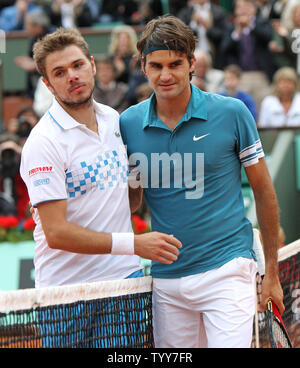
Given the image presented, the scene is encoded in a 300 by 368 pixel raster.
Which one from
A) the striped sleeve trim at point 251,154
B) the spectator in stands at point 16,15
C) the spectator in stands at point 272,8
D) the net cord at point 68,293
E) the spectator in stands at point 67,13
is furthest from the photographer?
the spectator in stands at point 16,15

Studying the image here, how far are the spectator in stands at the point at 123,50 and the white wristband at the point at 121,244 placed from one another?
7.04 metres

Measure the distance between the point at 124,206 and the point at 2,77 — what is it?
8743 millimetres

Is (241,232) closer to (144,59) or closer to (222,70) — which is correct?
(144,59)

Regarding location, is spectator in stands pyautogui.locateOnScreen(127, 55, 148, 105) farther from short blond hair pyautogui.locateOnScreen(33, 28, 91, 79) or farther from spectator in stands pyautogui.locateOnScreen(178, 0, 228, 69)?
short blond hair pyautogui.locateOnScreen(33, 28, 91, 79)

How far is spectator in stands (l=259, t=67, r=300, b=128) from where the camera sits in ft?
27.6

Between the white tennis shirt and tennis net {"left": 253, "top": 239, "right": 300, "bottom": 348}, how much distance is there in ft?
2.67

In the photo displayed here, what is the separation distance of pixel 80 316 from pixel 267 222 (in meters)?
1.07

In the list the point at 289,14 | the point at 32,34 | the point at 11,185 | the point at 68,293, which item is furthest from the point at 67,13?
the point at 68,293

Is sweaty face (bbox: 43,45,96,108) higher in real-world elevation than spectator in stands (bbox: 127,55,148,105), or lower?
lower

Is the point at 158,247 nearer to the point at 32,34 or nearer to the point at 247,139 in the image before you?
the point at 247,139

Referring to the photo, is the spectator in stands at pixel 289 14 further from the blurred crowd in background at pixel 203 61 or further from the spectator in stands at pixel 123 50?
the spectator in stands at pixel 123 50

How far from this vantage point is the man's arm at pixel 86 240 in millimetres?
3145

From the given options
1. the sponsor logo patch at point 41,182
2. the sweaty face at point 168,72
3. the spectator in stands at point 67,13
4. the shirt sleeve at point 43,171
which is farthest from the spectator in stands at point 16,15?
the sponsor logo patch at point 41,182

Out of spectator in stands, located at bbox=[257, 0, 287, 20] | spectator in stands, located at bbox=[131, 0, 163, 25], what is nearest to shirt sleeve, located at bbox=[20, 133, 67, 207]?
spectator in stands, located at bbox=[257, 0, 287, 20]
